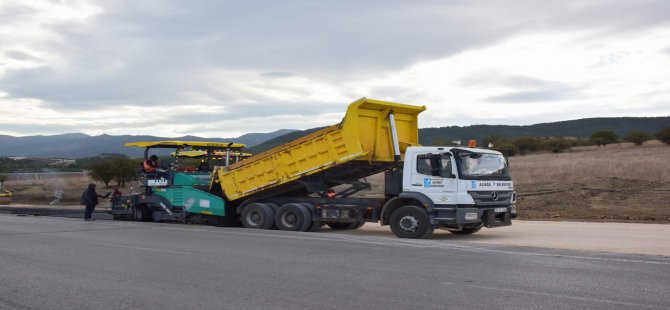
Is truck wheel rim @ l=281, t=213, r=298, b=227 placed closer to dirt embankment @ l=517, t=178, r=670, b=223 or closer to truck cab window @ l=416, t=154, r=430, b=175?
truck cab window @ l=416, t=154, r=430, b=175

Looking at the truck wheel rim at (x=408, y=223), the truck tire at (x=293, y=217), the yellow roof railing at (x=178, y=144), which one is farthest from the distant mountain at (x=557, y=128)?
the truck wheel rim at (x=408, y=223)

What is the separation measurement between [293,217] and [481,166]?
5.29m

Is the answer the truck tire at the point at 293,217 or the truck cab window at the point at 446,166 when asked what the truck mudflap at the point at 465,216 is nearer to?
the truck cab window at the point at 446,166

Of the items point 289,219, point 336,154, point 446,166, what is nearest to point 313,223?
point 289,219

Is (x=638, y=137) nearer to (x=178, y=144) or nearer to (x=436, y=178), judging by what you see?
(x=178, y=144)

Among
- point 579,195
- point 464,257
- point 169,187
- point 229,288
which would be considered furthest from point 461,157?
point 579,195

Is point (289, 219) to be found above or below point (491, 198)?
below

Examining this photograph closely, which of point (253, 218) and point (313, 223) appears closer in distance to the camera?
point (313, 223)

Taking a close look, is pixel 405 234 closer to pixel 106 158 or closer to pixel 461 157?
pixel 461 157

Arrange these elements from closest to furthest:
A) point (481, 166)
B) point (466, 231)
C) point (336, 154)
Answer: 1. point (481, 166)
2. point (336, 154)
3. point (466, 231)

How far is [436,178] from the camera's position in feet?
50.7

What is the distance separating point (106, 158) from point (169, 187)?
3487 cm

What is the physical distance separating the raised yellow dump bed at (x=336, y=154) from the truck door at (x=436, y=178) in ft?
4.68

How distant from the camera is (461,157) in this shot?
15375 millimetres
